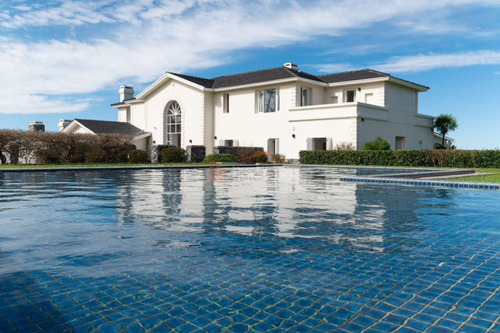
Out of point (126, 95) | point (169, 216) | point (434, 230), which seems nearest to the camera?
point (434, 230)

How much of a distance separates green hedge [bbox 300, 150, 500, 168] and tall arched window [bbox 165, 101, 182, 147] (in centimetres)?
1592

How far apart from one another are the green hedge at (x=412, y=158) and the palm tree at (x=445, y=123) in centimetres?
1387

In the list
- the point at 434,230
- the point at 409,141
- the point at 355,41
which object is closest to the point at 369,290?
the point at 434,230

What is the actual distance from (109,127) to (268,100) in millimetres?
15842

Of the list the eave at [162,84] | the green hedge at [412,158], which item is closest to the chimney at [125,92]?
the eave at [162,84]

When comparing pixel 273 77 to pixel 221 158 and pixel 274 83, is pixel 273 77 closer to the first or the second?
pixel 274 83

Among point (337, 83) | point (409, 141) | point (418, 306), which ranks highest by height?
point (337, 83)

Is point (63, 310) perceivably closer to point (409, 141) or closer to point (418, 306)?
point (418, 306)

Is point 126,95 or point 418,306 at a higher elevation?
point 126,95

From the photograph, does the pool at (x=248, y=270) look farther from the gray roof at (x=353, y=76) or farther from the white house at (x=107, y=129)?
the white house at (x=107, y=129)

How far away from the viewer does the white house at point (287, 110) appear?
31.6 metres

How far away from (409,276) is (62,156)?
91.0 feet

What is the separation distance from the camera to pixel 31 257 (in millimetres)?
4551

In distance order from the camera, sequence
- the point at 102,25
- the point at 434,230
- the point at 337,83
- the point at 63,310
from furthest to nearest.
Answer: the point at 337,83 → the point at 102,25 → the point at 434,230 → the point at 63,310
